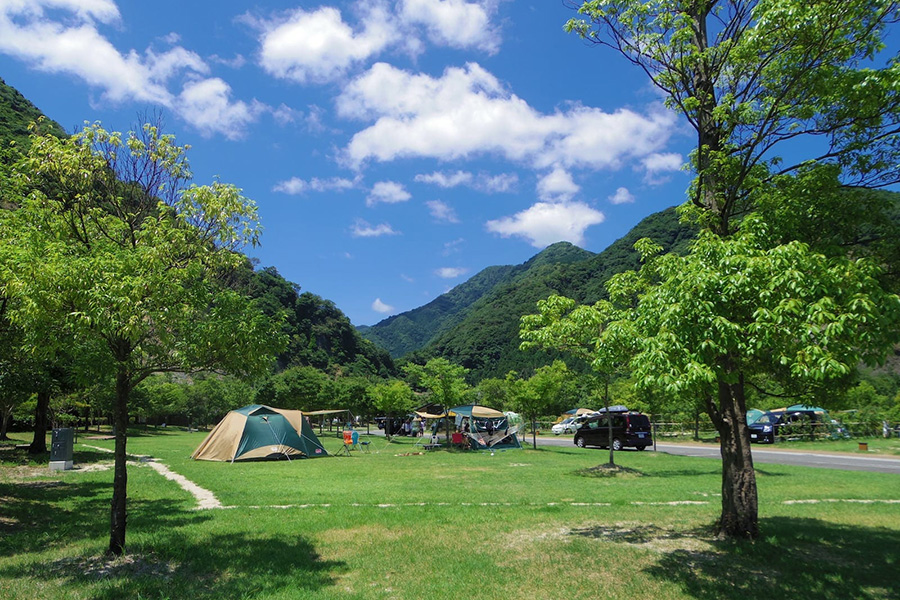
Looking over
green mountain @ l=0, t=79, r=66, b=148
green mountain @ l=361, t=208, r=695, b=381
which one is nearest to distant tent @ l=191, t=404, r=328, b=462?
green mountain @ l=0, t=79, r=66, b=148

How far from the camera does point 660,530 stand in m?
7.87

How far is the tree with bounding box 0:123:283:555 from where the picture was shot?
5.84 meters

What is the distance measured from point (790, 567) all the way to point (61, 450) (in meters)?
17.4

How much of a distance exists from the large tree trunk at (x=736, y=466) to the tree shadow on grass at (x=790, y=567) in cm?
28

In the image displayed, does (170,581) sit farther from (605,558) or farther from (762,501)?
(762,501)

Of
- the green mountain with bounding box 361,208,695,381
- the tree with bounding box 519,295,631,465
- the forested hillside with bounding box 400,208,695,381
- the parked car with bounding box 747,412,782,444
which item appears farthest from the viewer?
the green mountain with bounding box 361,208,695,381

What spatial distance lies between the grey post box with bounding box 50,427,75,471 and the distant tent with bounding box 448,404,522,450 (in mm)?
15375

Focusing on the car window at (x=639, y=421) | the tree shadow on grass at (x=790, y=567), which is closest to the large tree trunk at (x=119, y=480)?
the tree shadow on grass at (x=790, y=567)

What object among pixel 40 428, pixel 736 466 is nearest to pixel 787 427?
pixel 736 466

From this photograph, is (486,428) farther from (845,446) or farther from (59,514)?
(59,514)

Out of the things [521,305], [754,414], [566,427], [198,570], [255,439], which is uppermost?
[521,305]

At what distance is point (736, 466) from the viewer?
698cm

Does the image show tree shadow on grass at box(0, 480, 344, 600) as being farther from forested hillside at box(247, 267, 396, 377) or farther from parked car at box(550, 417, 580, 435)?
forested hillside at box(247, 267, 396, 377)

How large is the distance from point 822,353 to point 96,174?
8.45 m
